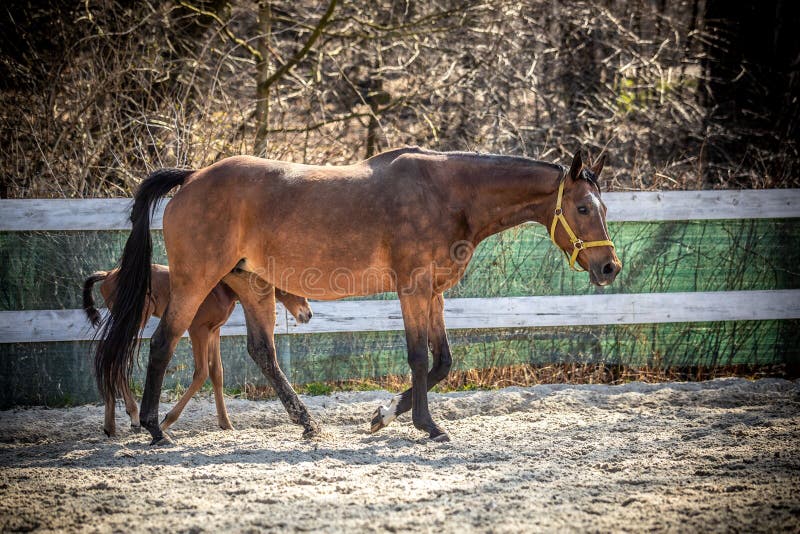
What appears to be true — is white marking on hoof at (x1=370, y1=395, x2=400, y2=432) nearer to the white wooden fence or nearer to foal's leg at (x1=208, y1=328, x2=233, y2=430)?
foal's leg at (x1=208, y1=328, x2=233, y2=430)

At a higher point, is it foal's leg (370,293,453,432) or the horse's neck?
the horse's neck

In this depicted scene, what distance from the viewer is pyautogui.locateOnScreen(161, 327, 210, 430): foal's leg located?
18.3 feet

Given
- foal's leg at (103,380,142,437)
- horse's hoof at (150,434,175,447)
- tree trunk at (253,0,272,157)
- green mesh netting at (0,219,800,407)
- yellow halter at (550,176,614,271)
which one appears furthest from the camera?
tree trunk at (253,0,272,157)

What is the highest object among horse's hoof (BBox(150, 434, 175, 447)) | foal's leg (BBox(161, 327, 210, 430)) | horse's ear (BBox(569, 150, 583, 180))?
horse's ear (BBox(569, 150, 583, 180))

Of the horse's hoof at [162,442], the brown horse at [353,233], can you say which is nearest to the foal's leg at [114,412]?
the brown horse at [353,233]

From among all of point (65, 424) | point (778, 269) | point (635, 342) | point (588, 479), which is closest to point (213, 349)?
point (65, 424)

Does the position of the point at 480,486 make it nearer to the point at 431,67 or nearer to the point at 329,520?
the point at 329,520

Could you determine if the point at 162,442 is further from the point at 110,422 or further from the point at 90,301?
the point at 90,301

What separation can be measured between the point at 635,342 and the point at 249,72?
6.79 m

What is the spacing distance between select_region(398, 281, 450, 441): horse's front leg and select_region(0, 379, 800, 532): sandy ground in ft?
1.06

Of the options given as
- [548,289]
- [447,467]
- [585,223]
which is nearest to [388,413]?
[447,467]

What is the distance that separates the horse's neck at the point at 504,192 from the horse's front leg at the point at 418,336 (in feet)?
2.12

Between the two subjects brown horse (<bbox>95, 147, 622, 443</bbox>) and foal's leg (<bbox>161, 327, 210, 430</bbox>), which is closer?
brown horse (<bbox>95, 147, 622, 443</bbox>)

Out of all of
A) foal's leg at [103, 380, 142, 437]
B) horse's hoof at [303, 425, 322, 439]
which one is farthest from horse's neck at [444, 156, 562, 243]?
foal's leg at [103, 380, 142, 437]
